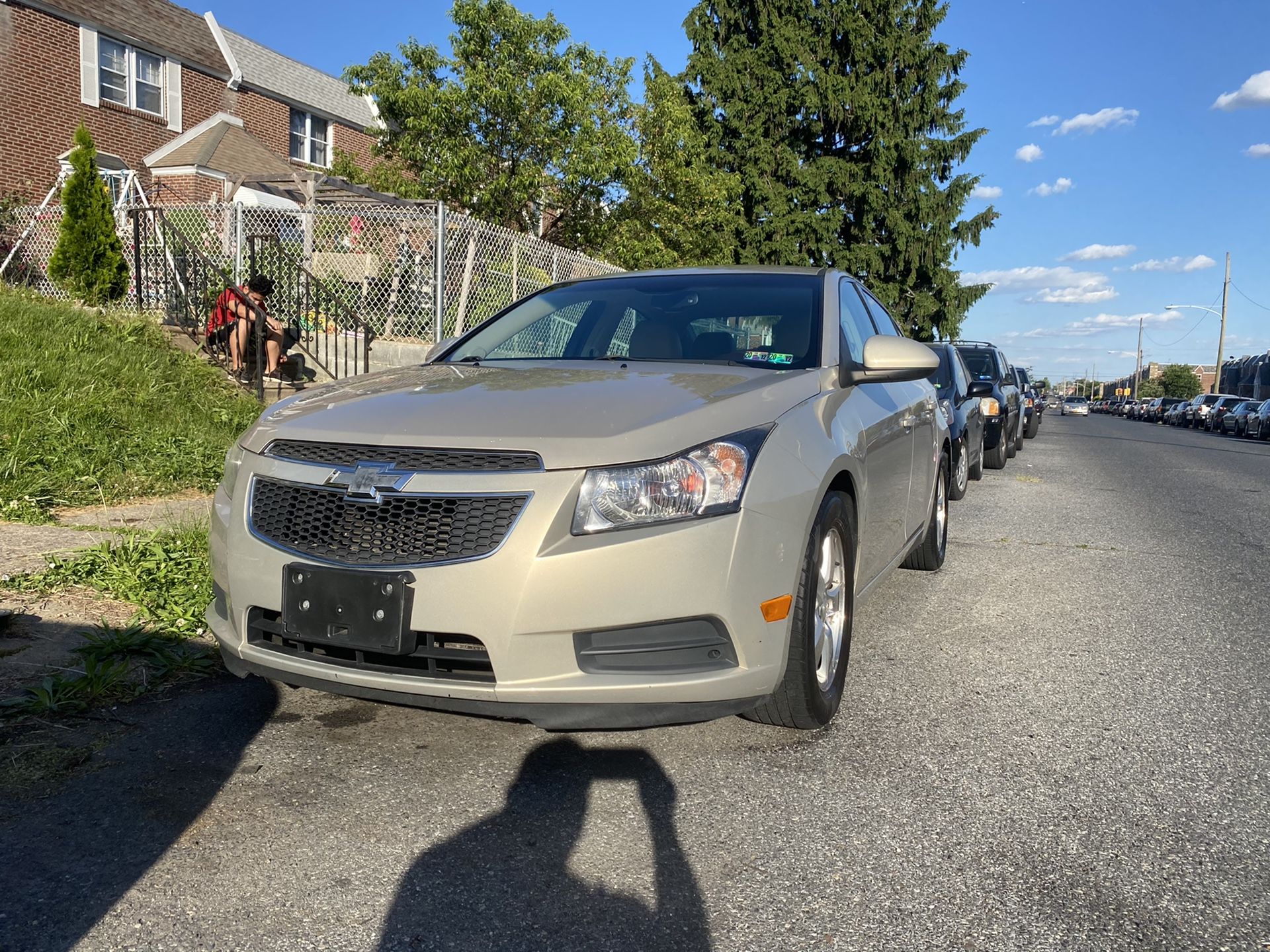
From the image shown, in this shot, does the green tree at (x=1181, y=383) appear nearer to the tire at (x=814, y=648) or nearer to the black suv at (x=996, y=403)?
the black suv at (x=996, y=403)

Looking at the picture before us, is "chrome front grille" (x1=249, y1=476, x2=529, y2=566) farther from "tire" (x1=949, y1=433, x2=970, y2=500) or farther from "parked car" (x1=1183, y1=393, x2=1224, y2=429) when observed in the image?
"parked car" (x1=1183, y1=393, x2=1224, y2=429)

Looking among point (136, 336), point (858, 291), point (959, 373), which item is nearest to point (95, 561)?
point (858, 291)

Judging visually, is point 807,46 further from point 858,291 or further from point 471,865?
point 471,865

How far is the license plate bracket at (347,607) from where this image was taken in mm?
2719

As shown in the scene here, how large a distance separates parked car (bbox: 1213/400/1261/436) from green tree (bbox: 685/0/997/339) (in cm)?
1137

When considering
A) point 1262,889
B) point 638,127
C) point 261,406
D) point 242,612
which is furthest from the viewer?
point 638,127

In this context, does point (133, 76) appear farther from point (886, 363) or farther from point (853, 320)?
point (886, 363)

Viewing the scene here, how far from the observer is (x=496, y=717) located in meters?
2.78

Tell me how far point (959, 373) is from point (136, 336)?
28.1ft

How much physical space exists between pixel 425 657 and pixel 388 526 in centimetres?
37

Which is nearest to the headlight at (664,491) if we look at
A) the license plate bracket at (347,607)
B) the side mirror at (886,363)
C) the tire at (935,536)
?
the license plate bracket at (347,607)

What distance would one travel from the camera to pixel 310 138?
94.7 ft

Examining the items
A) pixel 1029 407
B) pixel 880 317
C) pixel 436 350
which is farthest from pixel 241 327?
pixel 1029 407

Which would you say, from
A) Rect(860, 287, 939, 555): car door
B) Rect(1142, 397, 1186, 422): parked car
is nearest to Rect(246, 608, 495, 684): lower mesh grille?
Rect(860, 287, 939, 555): car door
